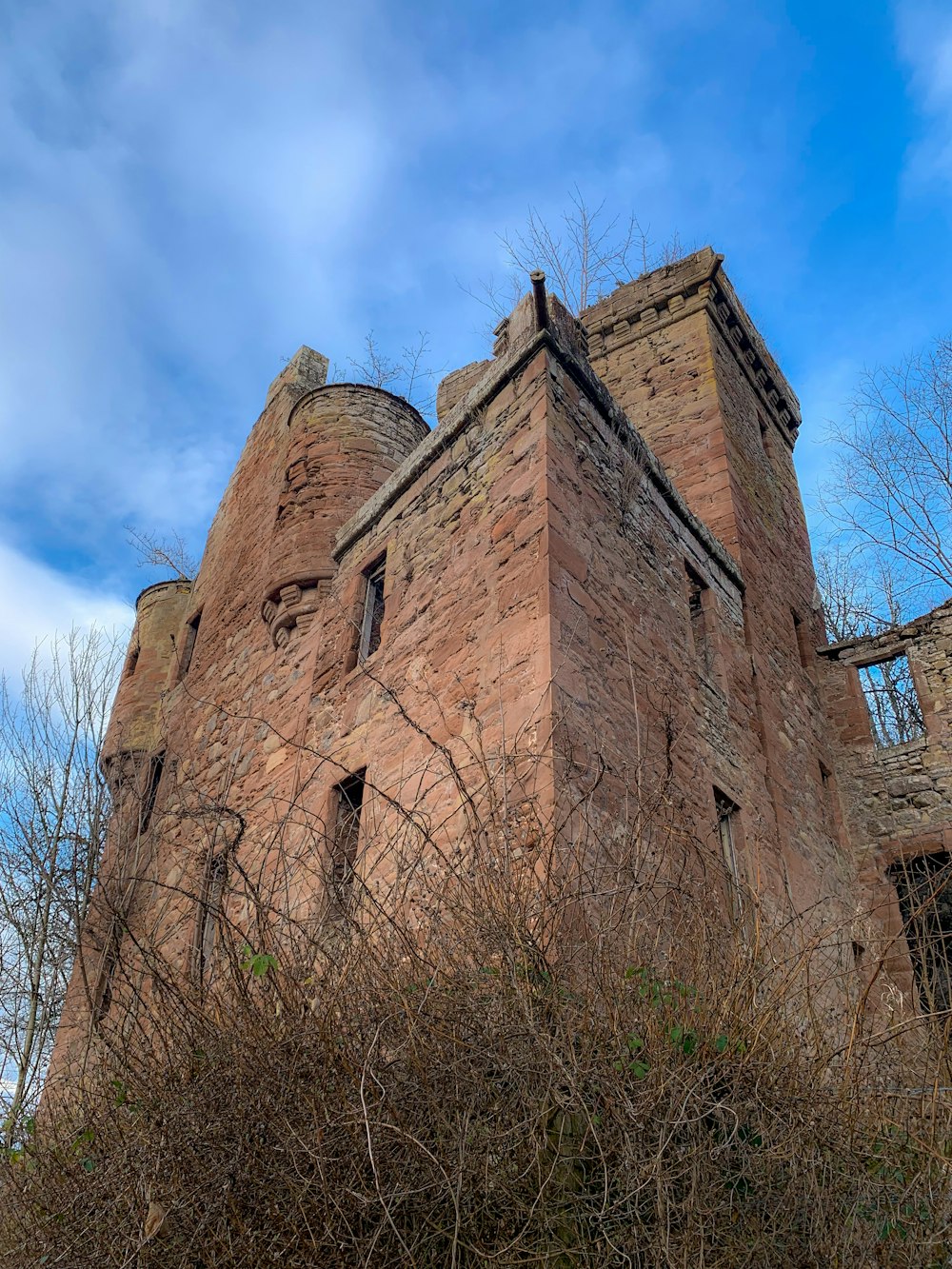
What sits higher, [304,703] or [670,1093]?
[304,703]

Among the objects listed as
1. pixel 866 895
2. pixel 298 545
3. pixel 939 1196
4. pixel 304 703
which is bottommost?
pixel 939 1196

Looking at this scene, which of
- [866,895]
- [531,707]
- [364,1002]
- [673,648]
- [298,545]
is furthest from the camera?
[866,895]

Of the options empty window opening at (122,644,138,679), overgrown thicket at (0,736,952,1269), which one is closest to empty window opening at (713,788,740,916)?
overgrown thicket at (0,736,952,1269)

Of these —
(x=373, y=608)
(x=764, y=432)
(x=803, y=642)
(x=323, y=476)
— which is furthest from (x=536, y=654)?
(x=764, y=432)

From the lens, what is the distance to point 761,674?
9320 millimetres

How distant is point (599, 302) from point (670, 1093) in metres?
12.3

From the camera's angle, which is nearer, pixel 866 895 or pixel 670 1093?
pixel 670 1093

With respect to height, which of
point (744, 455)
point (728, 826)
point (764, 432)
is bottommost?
point (728, 826)

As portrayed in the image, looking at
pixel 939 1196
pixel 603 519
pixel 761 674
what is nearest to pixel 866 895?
pixel 761 674

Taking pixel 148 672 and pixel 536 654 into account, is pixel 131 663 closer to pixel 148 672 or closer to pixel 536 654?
pixel 148 672

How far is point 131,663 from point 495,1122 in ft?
34.2

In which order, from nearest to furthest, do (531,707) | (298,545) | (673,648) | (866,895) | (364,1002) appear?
(364,1002), (531,707), (673,648), (298,545), (866,895)

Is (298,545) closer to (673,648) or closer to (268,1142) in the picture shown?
(673,648)

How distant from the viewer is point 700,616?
8.61 m
